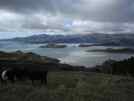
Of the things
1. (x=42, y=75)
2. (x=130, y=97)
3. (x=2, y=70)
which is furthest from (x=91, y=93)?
(x=2, y=70)

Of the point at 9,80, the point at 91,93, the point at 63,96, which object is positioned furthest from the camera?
the point at 9,80

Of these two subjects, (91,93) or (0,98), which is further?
(91,93)

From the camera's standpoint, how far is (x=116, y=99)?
744 centimetres

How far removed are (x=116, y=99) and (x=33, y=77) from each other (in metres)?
5.50

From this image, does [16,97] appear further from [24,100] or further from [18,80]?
[18,80]

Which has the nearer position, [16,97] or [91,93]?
[16,97]

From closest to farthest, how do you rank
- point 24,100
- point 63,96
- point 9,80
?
point 24,100 < point 63,96 < point 9,80

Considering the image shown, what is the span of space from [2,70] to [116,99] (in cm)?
636

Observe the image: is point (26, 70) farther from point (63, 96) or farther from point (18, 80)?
point (63, 96)

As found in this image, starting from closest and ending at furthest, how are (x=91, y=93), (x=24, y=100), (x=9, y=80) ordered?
(x=24, y=100) → (x=91, y=93) → (x=9, y=80)

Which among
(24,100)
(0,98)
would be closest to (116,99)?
(24,100)

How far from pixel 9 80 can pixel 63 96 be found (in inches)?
→ 180

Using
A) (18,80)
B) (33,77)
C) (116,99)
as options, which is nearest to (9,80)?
(18,80)

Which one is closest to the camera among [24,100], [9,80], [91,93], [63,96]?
[24,100]
